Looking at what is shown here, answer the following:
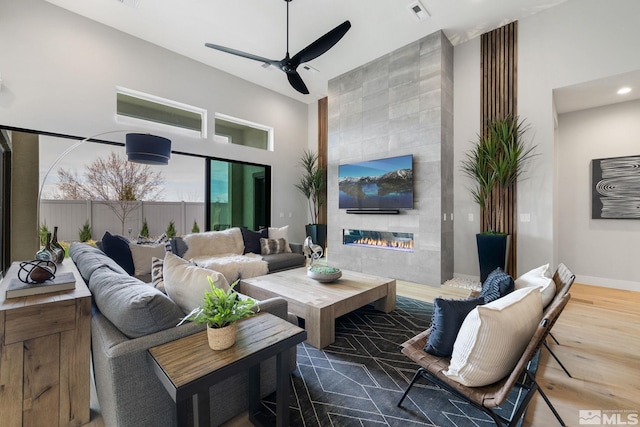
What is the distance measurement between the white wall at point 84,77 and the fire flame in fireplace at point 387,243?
3.31 meters

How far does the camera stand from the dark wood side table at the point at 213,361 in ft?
3.33

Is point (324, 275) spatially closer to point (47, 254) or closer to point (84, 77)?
point (47, 254)

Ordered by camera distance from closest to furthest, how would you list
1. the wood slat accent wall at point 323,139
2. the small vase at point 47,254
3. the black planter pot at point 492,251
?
1. the small vase at point 47,254
2. the black planter pot at point 492,251
3. the wood slat accent wall at point 323,139

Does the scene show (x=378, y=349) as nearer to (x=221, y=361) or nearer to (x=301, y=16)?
(x=221, y=361)

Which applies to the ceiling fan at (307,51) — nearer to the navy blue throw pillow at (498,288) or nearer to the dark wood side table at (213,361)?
the navy blue throw pillow at (498,288)

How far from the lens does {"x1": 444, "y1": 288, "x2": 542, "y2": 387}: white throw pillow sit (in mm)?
1216

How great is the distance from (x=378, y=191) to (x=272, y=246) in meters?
2.18

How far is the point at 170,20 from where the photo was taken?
410cm

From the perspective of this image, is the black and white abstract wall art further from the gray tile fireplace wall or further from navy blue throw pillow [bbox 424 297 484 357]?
navy blue throw pillow [bbox 424 297 484 357]

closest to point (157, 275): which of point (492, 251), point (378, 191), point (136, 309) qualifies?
point (136, 309)

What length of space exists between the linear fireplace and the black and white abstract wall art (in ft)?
9.24

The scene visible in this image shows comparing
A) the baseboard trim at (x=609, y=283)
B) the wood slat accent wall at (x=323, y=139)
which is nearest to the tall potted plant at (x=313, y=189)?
the wood slat accent wall at (x=323, y=139)

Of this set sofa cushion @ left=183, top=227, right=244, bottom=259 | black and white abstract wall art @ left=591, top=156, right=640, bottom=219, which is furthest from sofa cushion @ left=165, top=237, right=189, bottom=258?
black and white abstract wall art @ left=591, top=156, right=640, bottom=219

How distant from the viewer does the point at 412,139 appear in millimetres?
4613
